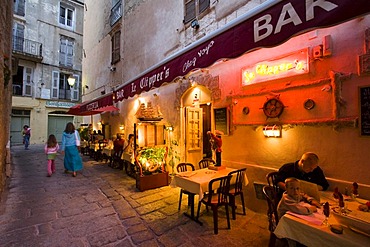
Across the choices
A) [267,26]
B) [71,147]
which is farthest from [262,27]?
[71,147]

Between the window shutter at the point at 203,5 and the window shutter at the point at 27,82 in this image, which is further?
the window shutter at the point at 27,82

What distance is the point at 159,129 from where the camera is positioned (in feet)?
22.2

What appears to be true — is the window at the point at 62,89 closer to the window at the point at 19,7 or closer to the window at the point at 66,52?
the window at the point at 66,52

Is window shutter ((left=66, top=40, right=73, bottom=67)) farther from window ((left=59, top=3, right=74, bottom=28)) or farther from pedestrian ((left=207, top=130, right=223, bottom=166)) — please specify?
pedestrian ((left=207, top=130, right=223, bottom=166))

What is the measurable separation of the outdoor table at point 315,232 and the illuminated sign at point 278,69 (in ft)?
7.90

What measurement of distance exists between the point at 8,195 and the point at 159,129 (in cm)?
459

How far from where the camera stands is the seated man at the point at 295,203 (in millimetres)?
2139

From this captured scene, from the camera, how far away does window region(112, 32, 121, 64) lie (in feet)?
34.7

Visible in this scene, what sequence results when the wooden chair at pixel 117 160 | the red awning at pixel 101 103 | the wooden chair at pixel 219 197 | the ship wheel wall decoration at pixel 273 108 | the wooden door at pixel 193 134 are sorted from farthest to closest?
the wooden chair at pixel 117 160 → the red awning at pixel 101 103 → the wooden door at pixel 193 134 → the ship wheel wall decoration at pixel 273 108 → the wooden chair at pixel 219 197

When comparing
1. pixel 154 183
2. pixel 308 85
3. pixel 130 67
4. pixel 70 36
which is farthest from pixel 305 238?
pixel 70 36

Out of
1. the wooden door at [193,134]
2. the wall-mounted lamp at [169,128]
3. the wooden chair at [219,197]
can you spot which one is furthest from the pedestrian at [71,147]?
the wooden chair at [219,197]

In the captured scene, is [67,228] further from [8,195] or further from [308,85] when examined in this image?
[308,85]

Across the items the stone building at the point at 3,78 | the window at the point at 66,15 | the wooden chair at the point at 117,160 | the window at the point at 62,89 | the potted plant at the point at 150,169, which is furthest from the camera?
the window at the point at 66,15

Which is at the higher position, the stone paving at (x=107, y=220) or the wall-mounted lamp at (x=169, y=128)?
the wall-mounted lamp at (x=169, y=128)
